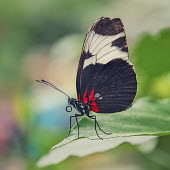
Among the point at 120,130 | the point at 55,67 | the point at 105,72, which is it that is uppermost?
the point at 55,67

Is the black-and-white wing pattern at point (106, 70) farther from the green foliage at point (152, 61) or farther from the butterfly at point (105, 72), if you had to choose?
the green foliage at point (152, 61)

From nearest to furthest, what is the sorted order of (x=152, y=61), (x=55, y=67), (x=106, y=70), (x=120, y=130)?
1. (x=120, y=130)
2. (x=106, y=70)
3. (x=152, y=61)
4. (x=55, y=67)

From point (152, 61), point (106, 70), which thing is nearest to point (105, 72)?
point (106, 70)

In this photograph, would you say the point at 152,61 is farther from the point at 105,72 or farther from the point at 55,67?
the point at 55,67

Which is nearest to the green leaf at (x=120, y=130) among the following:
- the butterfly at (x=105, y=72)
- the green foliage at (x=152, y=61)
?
the butterfly at (x=105, y=72)

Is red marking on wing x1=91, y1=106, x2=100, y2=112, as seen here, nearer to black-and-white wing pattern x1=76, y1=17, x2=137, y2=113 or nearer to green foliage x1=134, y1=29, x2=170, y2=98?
black-and-white wing pattern x1=76, y1=17, x2=137, y2=113
